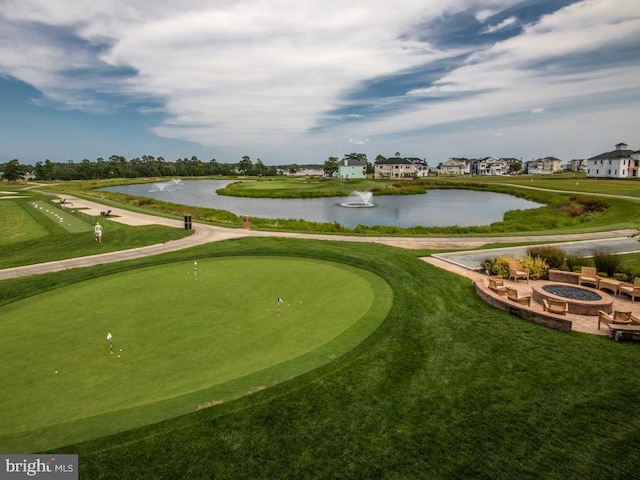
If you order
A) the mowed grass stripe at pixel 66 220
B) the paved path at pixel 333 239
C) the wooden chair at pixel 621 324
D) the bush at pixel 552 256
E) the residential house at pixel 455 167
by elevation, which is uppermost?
the residential house at pixel 455 167

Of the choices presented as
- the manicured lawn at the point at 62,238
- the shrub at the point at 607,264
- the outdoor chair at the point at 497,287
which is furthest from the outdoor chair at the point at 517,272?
the manicured lawn at the point at 62,238

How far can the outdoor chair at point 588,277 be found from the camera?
14.8 m

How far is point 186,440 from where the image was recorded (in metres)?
6.44

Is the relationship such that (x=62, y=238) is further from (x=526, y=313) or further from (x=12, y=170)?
(x=12, y=170)

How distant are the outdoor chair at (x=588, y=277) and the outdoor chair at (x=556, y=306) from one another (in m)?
3.28

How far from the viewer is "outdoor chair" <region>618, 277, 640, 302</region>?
13.4 meters

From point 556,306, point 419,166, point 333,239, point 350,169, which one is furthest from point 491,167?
point 556,306

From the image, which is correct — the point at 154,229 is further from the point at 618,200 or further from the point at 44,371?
the point at 618,200

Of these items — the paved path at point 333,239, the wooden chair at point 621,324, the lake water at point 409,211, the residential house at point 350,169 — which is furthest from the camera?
the residential house at point 350,169

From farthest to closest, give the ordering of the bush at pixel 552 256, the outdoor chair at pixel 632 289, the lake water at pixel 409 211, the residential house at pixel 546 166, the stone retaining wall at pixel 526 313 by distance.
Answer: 1. the residential house at pixel 546 166
2. the lake water at pixel 409 211
3. the bush at pixel 552 256
4. the outdoor chair at pixel 632 289
5. the stone retaining wall at pixel 526 313

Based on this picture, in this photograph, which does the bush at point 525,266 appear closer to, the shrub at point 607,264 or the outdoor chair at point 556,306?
the shrub at point 607,264

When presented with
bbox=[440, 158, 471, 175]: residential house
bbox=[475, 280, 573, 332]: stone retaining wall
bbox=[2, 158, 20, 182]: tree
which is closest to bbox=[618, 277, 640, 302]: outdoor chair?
bbox=[475, 280, 573, 332]: stone retaining wall

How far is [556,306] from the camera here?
12.1 m

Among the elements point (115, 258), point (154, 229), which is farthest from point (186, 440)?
point (154, 229)
